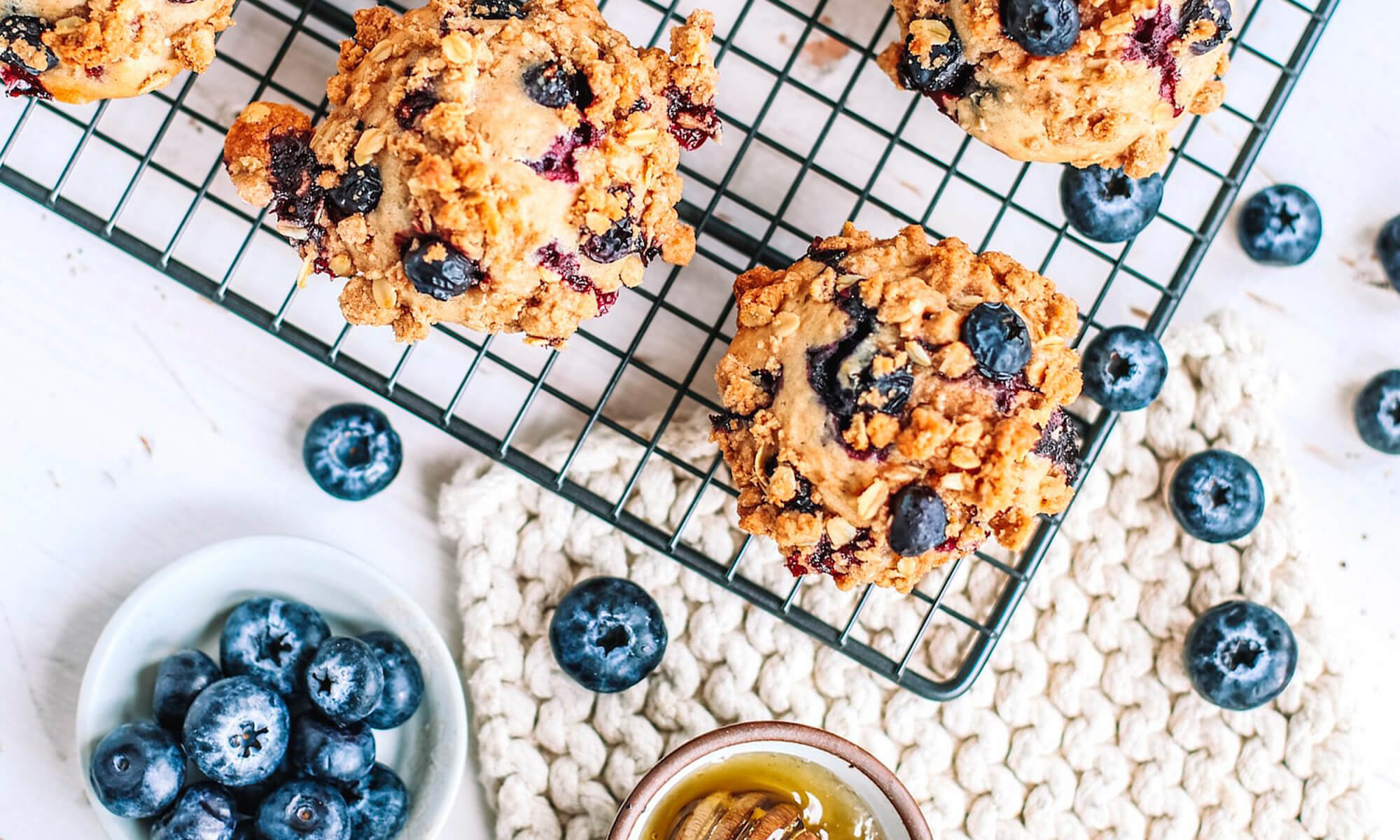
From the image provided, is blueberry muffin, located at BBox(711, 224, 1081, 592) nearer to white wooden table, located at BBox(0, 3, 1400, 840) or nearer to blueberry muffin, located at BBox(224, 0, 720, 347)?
blueberry muffin, located at BBox(224, 0, 720, 347)

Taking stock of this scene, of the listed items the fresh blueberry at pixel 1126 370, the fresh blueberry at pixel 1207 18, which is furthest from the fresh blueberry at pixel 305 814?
the fresh blueberry at pixel 1207 18

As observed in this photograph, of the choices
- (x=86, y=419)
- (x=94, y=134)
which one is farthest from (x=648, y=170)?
(x=86, y=419)

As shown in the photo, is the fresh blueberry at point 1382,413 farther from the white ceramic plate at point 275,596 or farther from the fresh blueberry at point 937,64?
the white ceramic plate at point 275,596

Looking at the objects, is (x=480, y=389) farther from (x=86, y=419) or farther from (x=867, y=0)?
(x=867, y=0)

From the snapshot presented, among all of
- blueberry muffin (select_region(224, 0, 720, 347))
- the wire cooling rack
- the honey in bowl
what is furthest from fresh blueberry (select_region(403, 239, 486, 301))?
the honey in bowl

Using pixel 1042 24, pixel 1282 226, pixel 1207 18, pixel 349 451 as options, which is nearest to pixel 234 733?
pixel 349 451

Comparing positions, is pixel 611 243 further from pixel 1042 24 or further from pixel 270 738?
pixel 270 738
